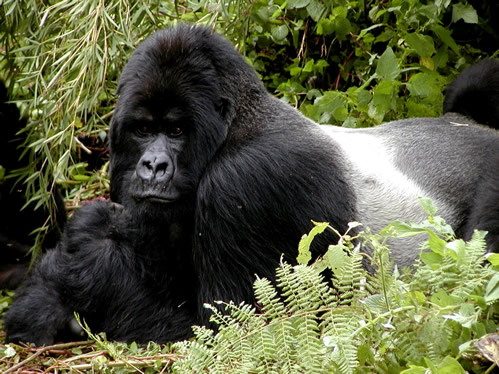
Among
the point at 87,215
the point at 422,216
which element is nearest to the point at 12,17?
the point at 87,215

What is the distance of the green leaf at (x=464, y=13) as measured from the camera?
170 inches

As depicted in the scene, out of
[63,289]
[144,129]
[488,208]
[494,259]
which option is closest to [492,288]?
[494,259]

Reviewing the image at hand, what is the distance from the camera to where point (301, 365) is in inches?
80.2

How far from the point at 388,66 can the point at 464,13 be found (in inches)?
22.4

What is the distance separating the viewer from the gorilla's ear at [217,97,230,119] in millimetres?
3182

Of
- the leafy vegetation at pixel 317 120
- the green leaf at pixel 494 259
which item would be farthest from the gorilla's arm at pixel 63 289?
the green leaf at pixel 494 259

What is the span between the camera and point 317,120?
14.7 feet

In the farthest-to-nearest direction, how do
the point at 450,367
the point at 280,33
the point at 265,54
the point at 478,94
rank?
the point at 265,54, the point at 280,33, the point at 478,94, the point at 450,367

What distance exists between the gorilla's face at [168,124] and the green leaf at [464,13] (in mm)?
1882

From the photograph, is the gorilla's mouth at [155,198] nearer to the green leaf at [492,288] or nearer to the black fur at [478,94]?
the green leaf at [492,288]

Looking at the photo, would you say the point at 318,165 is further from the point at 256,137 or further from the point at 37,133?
the point at 37,133

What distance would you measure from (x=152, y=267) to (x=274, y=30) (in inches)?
92.1

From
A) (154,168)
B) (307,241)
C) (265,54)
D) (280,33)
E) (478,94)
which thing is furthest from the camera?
(265,54)

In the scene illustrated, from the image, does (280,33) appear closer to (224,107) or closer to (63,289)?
(224,107)
